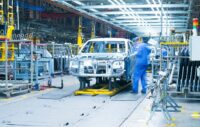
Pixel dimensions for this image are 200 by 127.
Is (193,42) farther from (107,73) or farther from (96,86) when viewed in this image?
(96,86)

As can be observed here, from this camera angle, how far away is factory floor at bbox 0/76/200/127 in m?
5.90

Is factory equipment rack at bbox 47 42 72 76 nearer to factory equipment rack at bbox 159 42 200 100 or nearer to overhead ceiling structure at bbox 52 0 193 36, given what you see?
overhead ceiling structure at bbox 52 0 193 36

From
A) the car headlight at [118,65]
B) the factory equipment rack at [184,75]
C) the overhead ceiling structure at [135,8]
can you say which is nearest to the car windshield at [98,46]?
the car headlight at [118,65]

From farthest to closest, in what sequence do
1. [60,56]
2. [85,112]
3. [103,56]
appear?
1. [60,56]
2. [103,56]
3. [85,112]

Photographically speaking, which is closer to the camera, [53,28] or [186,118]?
[186,118]

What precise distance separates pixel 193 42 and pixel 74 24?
21.2m

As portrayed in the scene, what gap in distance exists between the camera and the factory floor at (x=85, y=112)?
5.90 meters

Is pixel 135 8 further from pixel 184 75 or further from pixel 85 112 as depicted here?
pixel 85 112

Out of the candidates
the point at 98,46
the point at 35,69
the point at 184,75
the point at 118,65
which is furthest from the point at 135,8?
the point at 184,75

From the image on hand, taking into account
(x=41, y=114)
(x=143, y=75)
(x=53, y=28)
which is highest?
(x=53, y=28)

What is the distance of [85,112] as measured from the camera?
694cm

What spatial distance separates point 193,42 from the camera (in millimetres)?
4391

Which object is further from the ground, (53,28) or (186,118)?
(53,28)

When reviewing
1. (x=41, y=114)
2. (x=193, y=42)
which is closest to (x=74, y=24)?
(x=41, y=114)
